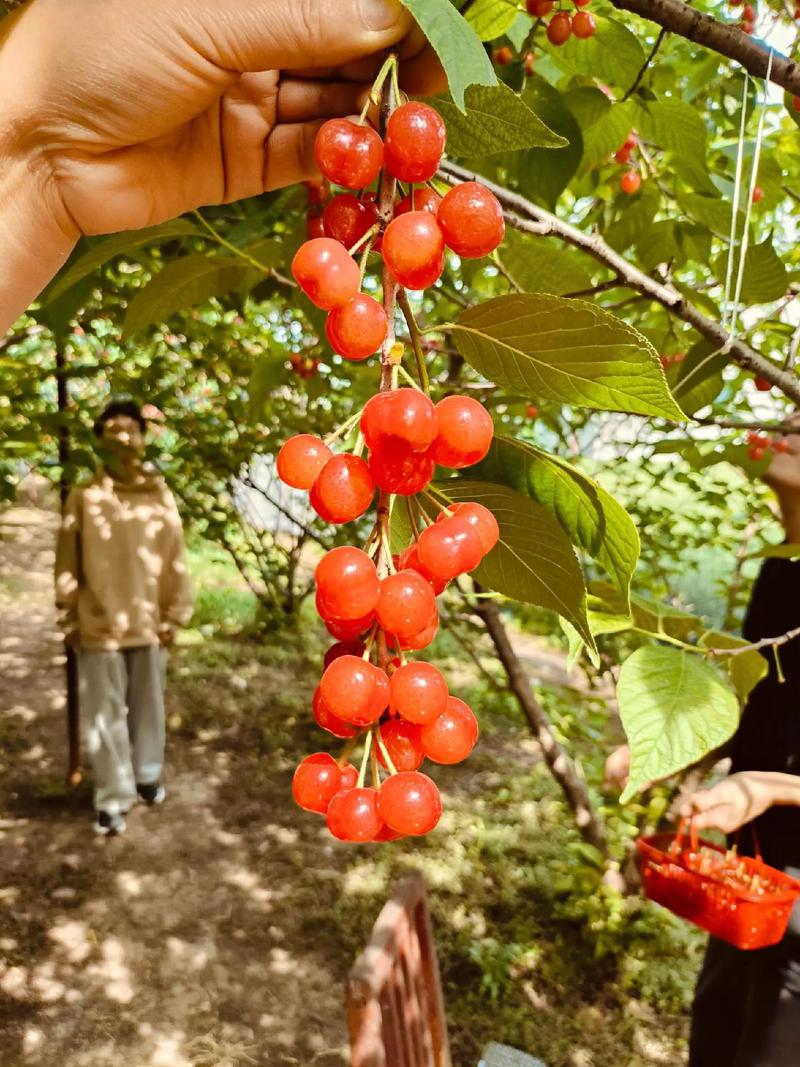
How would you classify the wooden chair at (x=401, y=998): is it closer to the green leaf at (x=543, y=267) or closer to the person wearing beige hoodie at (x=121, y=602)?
the green leaf at (x=543, y=267)

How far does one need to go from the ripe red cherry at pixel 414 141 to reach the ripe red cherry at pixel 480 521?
0.26 m

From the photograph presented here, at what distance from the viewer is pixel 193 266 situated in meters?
1.27

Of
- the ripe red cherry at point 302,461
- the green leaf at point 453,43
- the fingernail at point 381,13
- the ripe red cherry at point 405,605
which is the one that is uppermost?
the fingernail at point 381,13

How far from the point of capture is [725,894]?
76.8 inches

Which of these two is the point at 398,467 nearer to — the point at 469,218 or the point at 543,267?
the point at 469,218

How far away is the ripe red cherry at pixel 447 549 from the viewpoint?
0.61 m

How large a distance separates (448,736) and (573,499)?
312 mm

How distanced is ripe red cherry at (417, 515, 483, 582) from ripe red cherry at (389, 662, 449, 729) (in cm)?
8

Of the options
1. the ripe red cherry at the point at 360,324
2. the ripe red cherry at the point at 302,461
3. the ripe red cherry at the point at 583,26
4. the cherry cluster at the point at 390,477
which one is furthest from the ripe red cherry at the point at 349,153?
the ripe red cherry at the point at 583,26

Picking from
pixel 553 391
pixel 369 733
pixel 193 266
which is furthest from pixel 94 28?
pixel 369 733

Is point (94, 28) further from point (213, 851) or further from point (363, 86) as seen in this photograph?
point (213, 851)

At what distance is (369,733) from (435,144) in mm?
463

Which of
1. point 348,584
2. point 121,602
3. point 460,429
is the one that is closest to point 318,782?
point 348,584

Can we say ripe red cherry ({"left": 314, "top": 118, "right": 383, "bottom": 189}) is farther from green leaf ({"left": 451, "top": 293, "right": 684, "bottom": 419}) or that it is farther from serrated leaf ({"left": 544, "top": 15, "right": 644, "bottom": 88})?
serrated leaf ({"left": 544, "top": 15, "right": 644, "bottom": 88})
